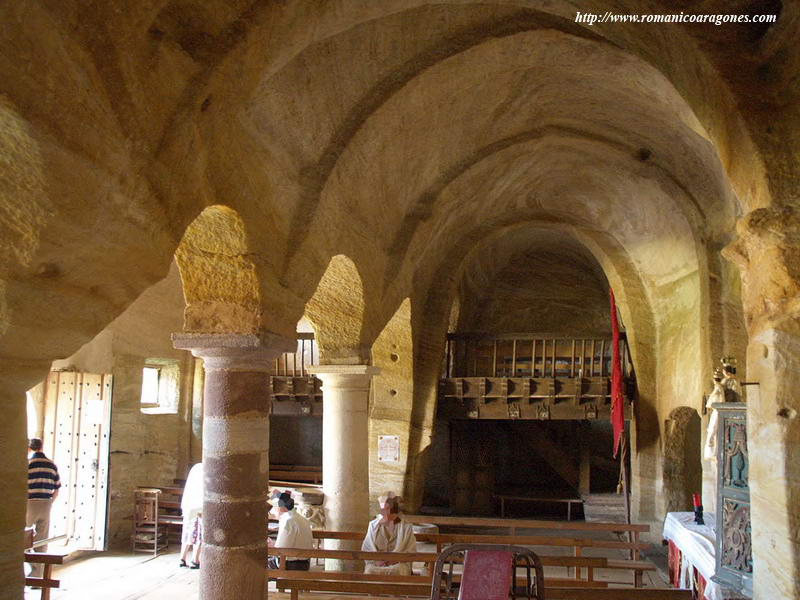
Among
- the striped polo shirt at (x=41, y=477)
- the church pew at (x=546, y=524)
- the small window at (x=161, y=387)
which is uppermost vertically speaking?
the small window at (x=161, y=387)

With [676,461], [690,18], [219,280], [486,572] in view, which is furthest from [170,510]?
A: [690,18]

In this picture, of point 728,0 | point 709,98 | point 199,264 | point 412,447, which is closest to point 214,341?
point 199,264

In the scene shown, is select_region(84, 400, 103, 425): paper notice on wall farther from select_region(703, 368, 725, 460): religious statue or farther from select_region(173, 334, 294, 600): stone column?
select_region(703, 368, 725, 460): religious statue

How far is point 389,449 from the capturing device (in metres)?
12.5

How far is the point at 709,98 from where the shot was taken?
5.03 m

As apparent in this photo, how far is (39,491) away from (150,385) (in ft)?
14.9

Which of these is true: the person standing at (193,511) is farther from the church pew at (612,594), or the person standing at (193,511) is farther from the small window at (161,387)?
the church pew at (612,594)

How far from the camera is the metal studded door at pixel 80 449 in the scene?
11.0 m

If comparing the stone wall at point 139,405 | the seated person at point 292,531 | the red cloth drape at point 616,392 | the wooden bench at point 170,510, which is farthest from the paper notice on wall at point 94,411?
the red cloth drape at point 616,392

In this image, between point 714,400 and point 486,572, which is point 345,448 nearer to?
point 714,400

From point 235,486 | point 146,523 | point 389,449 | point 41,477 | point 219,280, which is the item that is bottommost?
point 146,523

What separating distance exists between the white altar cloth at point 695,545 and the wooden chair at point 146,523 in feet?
25.7

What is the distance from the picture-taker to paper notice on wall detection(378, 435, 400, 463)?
12.5m

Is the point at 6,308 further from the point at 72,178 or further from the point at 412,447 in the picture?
the point at 412,447
